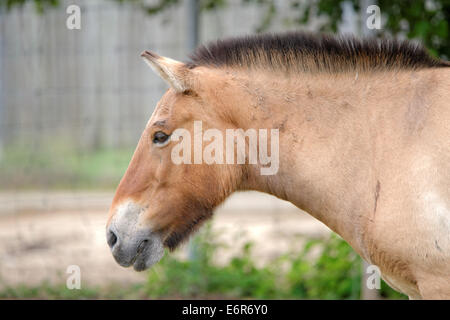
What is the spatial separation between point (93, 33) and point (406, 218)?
19.5 feet

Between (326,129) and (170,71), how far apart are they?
3.10 ft

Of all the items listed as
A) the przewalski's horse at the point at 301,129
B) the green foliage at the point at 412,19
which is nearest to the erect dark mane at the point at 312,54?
the przewalski's horse at the point at 301,129

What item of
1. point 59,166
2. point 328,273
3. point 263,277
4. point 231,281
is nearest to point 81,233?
point 59,166

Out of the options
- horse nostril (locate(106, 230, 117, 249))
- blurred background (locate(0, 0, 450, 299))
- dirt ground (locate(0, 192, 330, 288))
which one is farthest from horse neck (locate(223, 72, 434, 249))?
dirt ground (locate(0, 192, 330, 288))

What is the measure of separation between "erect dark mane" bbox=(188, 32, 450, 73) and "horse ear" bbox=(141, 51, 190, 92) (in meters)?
0.17

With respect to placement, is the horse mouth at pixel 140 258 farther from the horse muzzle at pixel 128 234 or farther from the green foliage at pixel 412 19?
the green foliage at pixel 412 19

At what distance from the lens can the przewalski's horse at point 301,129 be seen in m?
2.77

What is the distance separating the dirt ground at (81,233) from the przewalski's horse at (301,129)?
2.98 meters

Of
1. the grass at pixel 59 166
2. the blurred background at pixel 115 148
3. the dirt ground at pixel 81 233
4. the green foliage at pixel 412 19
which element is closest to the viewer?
the green foliage at pixel 412 19

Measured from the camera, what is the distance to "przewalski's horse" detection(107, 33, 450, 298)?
9.09 ft

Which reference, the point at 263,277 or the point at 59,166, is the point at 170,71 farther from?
the point at 59,166

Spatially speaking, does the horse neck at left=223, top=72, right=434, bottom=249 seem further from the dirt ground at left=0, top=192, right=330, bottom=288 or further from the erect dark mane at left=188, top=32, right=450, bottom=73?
the dirt ground at left=0, top=192, right=330, bottom=288
